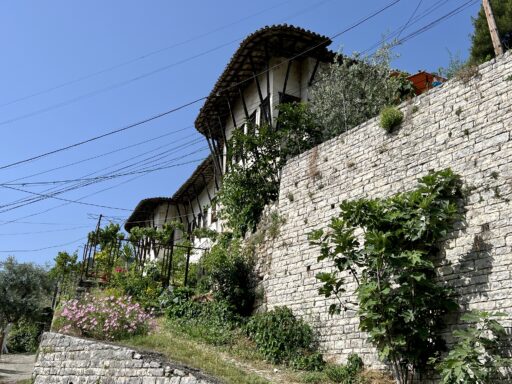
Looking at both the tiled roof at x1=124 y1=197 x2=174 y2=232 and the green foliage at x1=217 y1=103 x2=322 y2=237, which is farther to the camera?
the tiled roof at x1=124 y1=197 x2=174 y2=232

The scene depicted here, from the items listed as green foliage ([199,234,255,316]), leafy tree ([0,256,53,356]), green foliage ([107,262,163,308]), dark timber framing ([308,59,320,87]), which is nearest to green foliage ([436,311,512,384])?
green foliage ([199,234,255,316])

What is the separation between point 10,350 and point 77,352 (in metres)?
16.3

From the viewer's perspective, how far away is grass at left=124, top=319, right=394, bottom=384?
7.73 m

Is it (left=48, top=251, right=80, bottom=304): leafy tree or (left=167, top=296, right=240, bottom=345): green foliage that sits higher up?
(left=48, top=251, right=80, bottom=304): leafy tree

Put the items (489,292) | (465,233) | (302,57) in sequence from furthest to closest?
1. (302,57)
2. (465,233)
3. (489,292)

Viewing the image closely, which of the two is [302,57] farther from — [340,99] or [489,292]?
[489,292]

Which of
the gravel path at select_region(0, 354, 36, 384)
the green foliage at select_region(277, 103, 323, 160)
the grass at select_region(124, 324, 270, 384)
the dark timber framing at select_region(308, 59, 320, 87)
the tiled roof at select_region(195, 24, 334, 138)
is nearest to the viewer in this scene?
the grass at select_region(124, 324, 270, 384)

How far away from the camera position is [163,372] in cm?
736

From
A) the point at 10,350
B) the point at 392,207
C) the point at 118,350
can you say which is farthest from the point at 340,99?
the point at 10,350

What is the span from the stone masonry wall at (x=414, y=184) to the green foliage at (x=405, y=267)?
300mm

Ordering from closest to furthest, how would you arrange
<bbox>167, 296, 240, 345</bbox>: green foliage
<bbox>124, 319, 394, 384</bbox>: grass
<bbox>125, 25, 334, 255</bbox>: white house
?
1. <bbox>124, 319, 394, 384</bbox>: grass
2. <bbox>167, 296, 240, 345</bbox>: green foliage
3. <bbox>125, 25, 334, 255</bbox>: white house

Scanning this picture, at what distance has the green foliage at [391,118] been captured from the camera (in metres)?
9.45

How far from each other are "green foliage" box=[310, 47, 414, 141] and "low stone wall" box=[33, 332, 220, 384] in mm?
7014

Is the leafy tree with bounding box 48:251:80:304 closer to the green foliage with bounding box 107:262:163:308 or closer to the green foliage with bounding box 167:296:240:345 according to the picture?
the green foliage with bounding box 107:262:163:308
